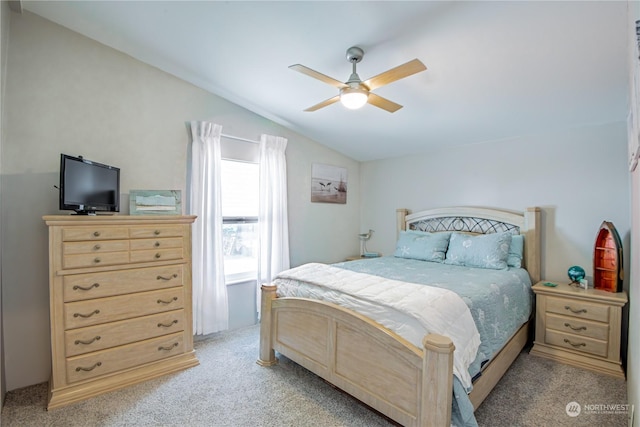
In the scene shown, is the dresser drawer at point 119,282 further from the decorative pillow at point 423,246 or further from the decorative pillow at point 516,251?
the decorative pillow at point 516,251

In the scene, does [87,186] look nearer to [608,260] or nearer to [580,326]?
[580,326]

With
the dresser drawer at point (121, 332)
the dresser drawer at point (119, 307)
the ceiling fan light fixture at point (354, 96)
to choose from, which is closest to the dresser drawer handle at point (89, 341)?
the dresser drawer at point (121, 332)

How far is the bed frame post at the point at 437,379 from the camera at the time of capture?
144cm

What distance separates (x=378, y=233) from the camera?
4656 millimetres

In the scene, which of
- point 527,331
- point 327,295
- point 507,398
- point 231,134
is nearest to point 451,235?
point 527,331

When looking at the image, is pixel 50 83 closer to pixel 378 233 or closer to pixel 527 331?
pixel 378 233

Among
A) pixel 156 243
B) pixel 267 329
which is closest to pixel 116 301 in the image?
pixel 156 243

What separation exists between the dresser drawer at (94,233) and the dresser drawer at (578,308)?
3.70m

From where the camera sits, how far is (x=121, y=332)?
2.25 metres

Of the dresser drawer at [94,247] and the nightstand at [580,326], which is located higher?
the dresser drawer at [94,247]

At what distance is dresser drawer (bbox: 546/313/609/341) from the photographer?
2457 millimetres

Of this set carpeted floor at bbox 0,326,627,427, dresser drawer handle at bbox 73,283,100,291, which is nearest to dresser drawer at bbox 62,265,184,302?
dresser drawer handle at bbox 73,283,100,291

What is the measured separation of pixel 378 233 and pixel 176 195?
119 inches

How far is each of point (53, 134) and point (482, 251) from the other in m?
4.02
